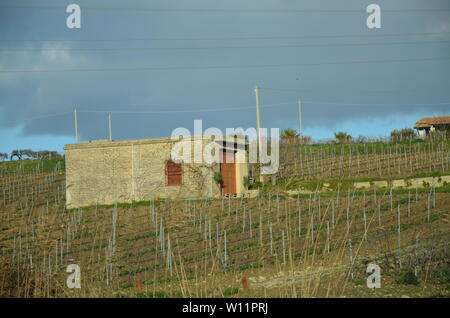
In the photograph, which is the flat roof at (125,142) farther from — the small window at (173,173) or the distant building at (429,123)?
the distant building at (429,123)

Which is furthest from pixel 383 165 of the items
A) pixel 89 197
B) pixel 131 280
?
pixel 131 280

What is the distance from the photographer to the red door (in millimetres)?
23531

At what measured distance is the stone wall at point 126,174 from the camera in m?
22.9

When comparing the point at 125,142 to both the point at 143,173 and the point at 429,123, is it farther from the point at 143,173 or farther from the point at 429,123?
the point at 429,123

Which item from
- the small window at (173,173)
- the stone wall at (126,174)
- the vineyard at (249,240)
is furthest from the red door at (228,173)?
the small window at (173,173)

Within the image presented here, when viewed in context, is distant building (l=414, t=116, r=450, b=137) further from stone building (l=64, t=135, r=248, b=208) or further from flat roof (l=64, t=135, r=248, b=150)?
stone building (l=64, t=135, r=248, b=208)

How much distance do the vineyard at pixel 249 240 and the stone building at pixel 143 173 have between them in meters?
0.84

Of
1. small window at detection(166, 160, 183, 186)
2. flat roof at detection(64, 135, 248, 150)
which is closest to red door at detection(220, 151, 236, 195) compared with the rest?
flat roof at detection(64, 135, 248, 150)

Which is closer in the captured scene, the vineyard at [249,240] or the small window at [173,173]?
the vineyard at [249,240]

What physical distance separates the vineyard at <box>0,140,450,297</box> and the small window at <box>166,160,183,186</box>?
956 mm

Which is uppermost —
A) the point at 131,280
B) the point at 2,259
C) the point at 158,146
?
the point at 158,146

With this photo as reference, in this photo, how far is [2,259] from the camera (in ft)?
25.0
